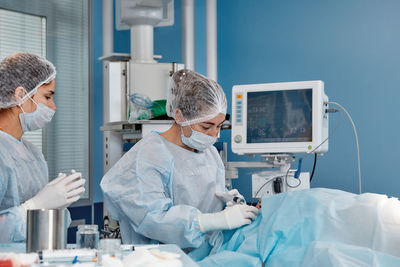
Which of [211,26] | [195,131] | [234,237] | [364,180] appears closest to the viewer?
[234,237]

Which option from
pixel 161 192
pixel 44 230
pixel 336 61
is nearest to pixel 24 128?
pixel 161 192

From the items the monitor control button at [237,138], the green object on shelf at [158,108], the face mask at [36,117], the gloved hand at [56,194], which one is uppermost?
the green object on shelf at [158,108]

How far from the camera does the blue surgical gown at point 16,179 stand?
5.22 ft

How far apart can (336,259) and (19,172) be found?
111cm

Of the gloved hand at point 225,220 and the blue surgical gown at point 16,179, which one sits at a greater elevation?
the blue surgical gown at point 16,179

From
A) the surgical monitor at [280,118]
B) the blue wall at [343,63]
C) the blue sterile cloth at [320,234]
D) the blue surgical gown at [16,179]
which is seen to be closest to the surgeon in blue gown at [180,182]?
the blue sterile cloth at [320,234]

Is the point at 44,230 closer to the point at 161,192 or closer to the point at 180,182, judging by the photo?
the point at 161,192

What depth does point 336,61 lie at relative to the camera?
10.6 feet

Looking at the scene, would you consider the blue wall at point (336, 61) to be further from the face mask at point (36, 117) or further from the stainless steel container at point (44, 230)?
the stainless steel container at point (44, 230)

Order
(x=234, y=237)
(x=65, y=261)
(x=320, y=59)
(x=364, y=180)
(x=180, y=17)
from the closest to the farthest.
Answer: (x=65, y=261)
(x=234, y=237)
(x=364, y=180)
(x=320, y=59)
(x=180, y=17)

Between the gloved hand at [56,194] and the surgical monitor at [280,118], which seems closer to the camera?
the gloved hand at [56,194]

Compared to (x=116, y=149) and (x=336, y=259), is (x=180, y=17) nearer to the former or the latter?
(x=116, y=149)

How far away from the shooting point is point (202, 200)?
6.68 feet

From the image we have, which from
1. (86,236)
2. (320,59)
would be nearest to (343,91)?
(320,59)
